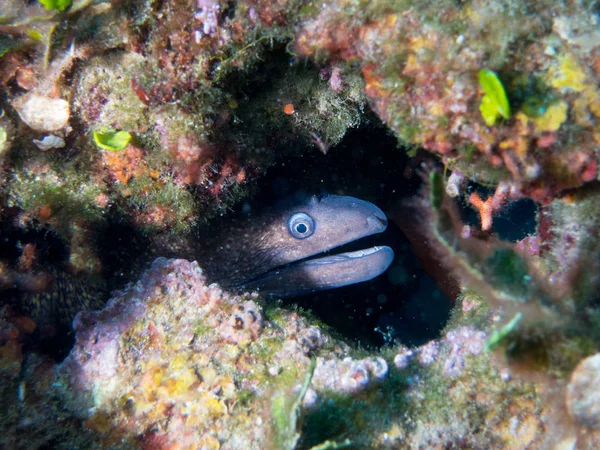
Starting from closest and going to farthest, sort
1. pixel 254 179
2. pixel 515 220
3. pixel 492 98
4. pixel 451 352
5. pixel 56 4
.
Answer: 1. pixel 492 98
2. pixel 56 4
3. pixel 451 352
4. pixel 254 179
5. pixel 515 220

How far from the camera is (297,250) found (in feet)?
14.0

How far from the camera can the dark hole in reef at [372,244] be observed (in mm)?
4434

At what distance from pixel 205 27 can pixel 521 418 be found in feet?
10.4

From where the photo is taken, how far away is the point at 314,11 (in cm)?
232

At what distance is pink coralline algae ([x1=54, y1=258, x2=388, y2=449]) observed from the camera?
2.43 metres

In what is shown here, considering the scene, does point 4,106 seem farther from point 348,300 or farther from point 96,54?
point 348,300

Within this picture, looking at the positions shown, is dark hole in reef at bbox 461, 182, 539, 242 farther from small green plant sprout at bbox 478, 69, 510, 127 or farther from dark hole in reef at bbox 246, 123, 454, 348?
small green plant sprout at bbox 478, 69, 510, 127

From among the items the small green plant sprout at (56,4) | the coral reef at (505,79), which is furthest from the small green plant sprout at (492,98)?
the small green plant sprout at (56,4)

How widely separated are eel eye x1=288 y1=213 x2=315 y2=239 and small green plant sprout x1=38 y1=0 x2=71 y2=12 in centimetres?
268

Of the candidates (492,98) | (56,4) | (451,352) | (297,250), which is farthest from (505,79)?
(297,250)

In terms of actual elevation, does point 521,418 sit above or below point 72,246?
below

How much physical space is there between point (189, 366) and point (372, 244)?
330 centimetres

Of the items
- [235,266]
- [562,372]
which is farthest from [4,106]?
[562,372]

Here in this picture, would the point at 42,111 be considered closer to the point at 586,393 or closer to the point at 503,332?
the point at 503,332
